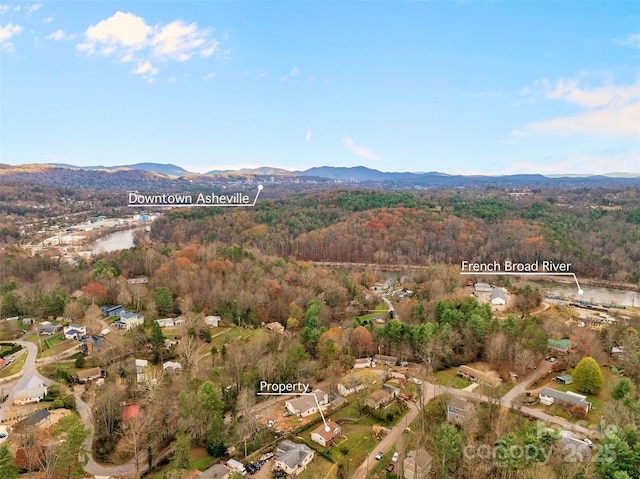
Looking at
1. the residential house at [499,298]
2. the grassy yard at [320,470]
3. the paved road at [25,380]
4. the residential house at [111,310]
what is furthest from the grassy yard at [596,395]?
the residential house at [111,310]

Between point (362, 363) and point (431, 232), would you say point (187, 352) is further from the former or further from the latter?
point (431, 232)

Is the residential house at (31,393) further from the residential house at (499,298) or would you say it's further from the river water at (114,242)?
the river water at (114,242)

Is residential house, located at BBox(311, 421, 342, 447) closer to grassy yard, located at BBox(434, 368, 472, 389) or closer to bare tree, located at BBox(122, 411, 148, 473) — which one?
bare tree, located at BBox(122, 411, 148, 473)

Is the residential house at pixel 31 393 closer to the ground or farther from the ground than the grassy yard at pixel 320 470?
farther from the ground

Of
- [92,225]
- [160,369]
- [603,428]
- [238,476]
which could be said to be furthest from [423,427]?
[92,225]

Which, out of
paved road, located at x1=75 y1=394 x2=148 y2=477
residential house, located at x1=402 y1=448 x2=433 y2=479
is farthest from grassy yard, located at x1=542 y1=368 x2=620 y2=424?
paved road, located at x1=75 y1=394 x2=148 y2=477

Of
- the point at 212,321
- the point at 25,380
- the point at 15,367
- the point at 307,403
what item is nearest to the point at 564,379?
the point at 307,403
